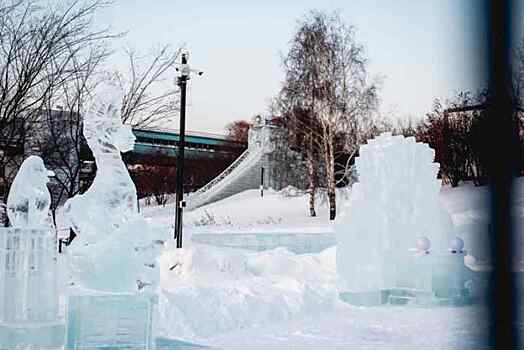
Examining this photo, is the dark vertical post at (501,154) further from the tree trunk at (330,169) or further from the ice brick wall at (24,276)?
the tree trunk at (330,169)

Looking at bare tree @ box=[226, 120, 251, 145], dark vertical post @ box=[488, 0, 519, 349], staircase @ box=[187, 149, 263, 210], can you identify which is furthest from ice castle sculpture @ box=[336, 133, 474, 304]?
bare tree @ box=[226, 120, 251, 145]

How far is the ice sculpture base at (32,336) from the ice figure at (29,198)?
23.7 inches

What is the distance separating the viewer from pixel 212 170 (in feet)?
101

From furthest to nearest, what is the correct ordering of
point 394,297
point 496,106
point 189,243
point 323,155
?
point 323,155, point 189,243, point 394,297, point 496,106

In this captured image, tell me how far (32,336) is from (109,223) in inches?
30.9

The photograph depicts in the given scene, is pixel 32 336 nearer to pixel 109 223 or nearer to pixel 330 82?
pixel 109 223

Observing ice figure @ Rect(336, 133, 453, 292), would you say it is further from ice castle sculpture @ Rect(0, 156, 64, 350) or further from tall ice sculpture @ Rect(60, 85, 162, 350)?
ice castle sculpture @ Rect(0, 156, 64, 350)

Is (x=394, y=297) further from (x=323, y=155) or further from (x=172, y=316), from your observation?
(x=323, y=155)

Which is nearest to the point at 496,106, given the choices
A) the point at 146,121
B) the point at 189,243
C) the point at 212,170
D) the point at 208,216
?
the point at 146,121

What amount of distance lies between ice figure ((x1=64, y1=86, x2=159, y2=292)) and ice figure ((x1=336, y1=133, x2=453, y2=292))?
3320 mm

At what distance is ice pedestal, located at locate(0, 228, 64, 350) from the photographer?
3.61m

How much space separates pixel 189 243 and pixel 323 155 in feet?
21.3

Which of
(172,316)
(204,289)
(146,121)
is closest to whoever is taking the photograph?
(172,316)

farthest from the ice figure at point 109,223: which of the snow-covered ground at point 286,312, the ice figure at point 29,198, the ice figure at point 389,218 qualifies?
the ice figure at point 389,218
